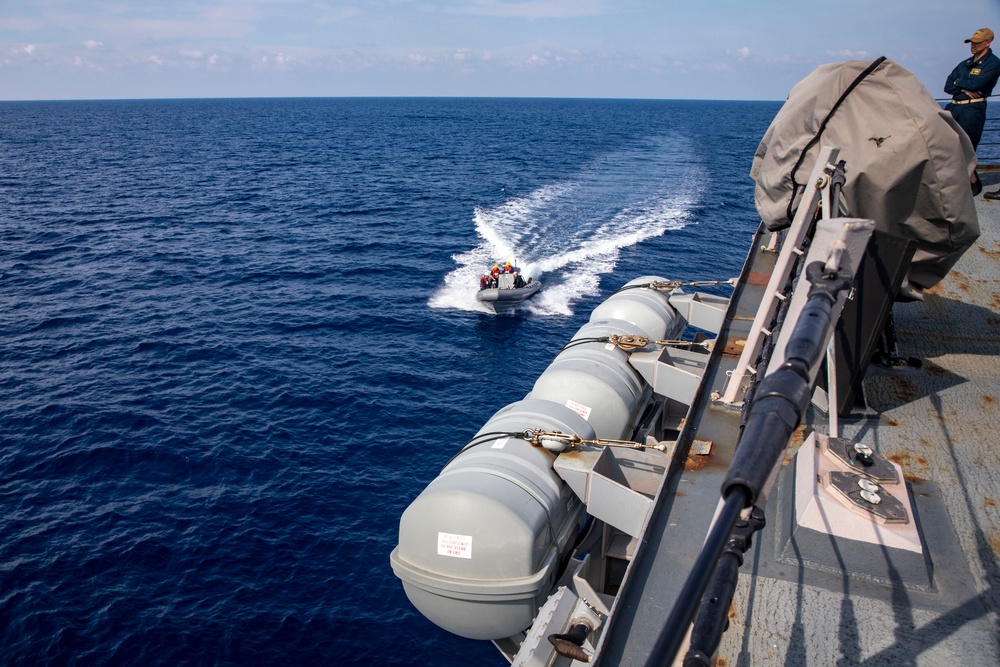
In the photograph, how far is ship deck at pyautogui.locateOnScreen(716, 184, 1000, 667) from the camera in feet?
20.0

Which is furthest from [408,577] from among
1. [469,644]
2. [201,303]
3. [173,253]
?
[173,253]

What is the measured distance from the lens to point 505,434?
430 inches

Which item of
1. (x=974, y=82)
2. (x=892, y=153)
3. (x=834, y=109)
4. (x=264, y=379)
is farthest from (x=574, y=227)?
(x=892, y=153)

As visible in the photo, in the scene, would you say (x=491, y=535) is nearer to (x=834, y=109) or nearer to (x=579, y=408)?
(x=579, y=408)

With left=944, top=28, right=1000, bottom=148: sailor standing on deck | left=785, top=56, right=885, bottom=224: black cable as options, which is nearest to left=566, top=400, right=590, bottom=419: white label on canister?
left=785, top=56, right=885, bottom=224: black cable

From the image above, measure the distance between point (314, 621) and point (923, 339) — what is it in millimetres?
16765

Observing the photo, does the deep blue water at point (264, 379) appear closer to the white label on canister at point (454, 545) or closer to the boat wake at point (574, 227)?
the boat wake at point (574, 227)

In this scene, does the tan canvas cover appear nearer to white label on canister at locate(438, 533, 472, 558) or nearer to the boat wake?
white label on canister at locate(438, 533, 472, 558)

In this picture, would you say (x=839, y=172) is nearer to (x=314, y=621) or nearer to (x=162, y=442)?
(x=314, y=621)

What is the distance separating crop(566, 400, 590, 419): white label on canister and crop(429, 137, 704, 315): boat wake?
2662 cm

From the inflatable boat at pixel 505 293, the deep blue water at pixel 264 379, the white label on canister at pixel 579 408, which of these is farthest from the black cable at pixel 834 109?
the inflatable boat at pixel 505 293

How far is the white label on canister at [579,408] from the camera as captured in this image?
1234cm

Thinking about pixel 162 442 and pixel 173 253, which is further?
pixel 173 253

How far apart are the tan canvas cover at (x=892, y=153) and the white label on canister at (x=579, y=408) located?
16.5 feet
